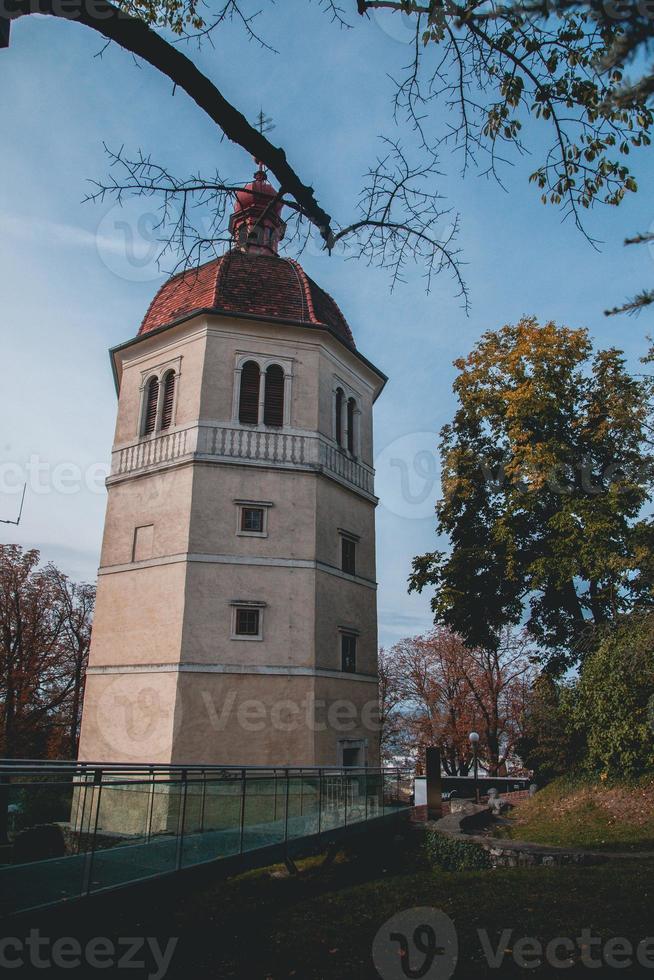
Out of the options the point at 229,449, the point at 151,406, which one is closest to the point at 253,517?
the point at 229,449

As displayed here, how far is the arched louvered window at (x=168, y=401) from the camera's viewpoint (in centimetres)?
2014

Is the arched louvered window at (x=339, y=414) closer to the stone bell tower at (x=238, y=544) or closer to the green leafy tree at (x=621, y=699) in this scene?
the stone bell tower at (x=238, y=544)

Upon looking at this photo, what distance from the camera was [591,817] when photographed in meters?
16.1

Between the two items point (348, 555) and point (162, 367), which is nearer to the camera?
point (348, 555)

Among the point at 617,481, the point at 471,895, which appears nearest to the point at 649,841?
the point at 471,895

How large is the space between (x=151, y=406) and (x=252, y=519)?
5158mm

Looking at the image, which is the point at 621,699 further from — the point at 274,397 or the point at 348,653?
the point at 274,397

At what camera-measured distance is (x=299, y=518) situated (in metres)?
19.0

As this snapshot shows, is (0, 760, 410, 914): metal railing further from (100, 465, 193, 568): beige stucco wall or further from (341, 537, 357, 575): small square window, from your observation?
(341, 537, 357, 575): small square window

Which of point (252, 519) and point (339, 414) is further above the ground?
point (339, 414)

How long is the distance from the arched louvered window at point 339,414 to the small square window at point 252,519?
391cm

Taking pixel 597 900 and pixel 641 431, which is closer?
pixel 597 900

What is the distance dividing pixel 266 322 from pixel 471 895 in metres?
15.9

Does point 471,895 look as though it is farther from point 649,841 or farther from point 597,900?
point 649,841
